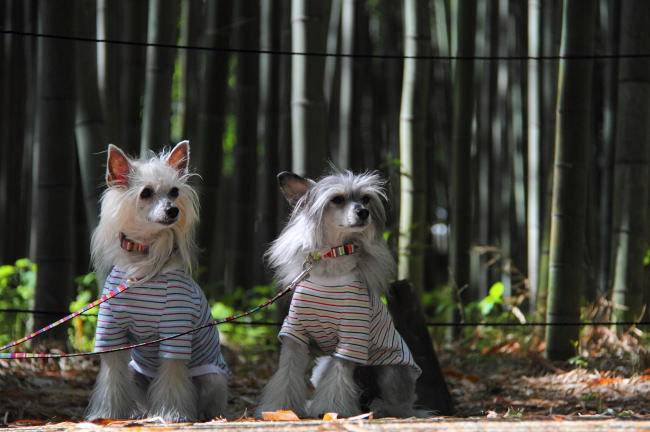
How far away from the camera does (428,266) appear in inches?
494

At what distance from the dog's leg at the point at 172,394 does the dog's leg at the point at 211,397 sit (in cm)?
12

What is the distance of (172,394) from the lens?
10.5ft

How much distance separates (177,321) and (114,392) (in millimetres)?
397

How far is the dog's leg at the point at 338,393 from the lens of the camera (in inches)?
131

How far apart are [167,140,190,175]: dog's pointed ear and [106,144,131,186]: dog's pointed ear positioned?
184 millimetres

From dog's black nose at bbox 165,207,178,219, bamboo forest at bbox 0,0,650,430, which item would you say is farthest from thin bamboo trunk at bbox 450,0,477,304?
dog's black nose at bbox 165,207,178,219

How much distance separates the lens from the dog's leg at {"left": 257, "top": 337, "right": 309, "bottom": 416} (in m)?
3.35

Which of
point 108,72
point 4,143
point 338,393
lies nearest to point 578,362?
point 338,393

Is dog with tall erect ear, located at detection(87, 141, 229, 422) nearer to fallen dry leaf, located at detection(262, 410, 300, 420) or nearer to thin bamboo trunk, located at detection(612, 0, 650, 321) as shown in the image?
fallen dry leaf, located at detection(262, 410, 300, 420)

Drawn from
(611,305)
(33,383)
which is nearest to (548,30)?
(611,305)

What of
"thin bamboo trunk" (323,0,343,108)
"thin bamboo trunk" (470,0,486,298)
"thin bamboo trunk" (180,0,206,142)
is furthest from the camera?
"thin bamboo trunk" (323,0,343,108)

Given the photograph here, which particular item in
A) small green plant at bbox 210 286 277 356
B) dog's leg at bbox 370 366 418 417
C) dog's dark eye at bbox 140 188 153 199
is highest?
dog's dark eye at bbox 140 188 153 199

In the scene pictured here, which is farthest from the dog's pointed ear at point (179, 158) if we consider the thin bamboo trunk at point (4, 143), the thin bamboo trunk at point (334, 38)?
the thin bamboo trunk at point (334, 38)

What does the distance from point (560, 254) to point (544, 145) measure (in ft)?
8.64
